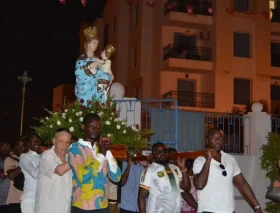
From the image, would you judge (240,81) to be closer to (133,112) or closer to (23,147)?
(133,112)

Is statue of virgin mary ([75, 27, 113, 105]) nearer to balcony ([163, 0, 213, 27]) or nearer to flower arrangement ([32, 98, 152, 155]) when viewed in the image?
flower arrangement ([32, 98, 152, 155])

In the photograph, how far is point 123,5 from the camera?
28.8 m

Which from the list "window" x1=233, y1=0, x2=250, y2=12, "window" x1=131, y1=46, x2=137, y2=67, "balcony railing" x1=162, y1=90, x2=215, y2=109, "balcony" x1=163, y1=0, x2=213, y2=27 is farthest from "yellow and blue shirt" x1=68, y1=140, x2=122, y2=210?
"window" x1=131, y1=46, x2=137, y2=67

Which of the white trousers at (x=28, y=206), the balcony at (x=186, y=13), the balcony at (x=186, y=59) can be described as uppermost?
the balcony at (x=186, y=13)

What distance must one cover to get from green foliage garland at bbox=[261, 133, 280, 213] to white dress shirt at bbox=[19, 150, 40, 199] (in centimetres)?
619

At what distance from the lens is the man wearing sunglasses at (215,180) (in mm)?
5078

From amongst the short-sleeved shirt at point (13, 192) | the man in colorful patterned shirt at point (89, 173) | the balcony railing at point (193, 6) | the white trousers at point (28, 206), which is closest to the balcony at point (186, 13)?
the balcony railing at point (193, 6)

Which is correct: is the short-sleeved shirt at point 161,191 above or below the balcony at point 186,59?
below

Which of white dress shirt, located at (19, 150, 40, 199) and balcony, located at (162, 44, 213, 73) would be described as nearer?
white dress shirt, located at (19, 150, 40, 199)

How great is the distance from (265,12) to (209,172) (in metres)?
20.5

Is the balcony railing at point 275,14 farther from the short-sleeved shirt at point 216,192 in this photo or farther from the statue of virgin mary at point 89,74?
the short-sleeved shirt at point 216,192

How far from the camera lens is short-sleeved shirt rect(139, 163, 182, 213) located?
18.7 ft

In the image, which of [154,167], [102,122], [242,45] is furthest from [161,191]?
[242,45]

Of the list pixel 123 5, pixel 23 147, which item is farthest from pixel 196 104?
pixel 23 147
